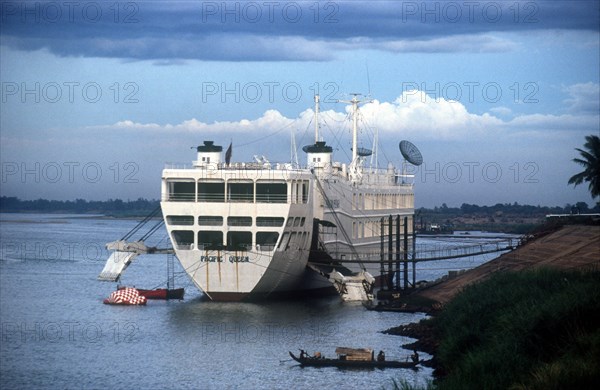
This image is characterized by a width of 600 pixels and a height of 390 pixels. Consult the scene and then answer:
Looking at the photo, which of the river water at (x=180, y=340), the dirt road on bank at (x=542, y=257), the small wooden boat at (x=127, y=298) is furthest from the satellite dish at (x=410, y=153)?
the small wooden boat at (x=127, y=298)

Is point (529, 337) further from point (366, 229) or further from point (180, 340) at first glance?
point (366, 229)

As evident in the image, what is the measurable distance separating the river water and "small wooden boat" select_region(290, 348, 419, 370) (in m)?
0.43

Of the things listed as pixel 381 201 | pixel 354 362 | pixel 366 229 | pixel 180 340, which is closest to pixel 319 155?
pixel 366 229

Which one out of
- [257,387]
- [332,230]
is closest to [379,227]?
[332,230]

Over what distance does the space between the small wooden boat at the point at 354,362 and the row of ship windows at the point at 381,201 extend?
27.7 meters

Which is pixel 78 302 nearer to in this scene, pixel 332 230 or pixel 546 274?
pixel 332 230

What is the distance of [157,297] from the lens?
61.6 meters

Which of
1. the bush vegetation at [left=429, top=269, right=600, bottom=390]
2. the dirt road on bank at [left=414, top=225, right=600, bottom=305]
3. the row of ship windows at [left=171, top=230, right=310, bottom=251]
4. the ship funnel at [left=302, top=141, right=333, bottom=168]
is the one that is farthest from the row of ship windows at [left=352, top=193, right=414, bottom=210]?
the bush vegetation at [left=429, top=269, right=600, bottom=390]

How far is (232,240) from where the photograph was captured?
57.2 m

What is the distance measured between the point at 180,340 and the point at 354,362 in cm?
914

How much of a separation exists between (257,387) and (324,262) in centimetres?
2350

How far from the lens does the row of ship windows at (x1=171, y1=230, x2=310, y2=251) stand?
5550 cm

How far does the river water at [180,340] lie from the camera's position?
39625 millimetres

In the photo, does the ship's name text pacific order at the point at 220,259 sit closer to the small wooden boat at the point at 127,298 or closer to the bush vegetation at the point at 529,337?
the small wooden boat at the point at 127,298
